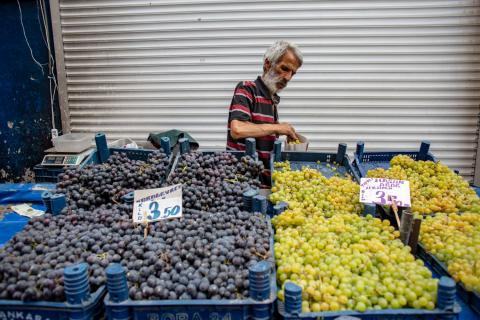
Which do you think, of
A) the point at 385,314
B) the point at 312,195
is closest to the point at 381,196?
the point at 312,195

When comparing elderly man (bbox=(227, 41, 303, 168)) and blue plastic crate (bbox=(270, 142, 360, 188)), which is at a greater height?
elderly man (bbox=(227, 41, 303, 168))

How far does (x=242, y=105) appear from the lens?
119 inches

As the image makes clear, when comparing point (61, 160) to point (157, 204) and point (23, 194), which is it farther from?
point (157, 204)

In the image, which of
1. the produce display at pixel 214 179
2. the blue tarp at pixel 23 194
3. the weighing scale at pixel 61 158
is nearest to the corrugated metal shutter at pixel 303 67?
the weighing scale at pixel 61 158

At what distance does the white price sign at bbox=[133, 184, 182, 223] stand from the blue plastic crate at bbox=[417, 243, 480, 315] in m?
1.28

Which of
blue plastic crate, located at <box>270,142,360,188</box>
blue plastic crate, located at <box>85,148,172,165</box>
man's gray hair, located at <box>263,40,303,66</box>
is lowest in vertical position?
blue plastic crate, located at <box>270,142,360,188</box>

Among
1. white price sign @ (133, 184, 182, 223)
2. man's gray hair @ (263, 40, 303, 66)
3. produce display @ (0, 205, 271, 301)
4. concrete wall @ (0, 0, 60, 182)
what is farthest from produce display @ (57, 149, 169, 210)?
concrete wall @ (0, 0, 60, 182)

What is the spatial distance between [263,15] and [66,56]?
2760mm

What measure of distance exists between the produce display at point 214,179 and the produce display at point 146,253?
0.41ft

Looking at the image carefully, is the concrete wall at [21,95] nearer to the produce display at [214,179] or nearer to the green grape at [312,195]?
the produce display at [214,179]

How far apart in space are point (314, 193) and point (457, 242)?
2.72 ft

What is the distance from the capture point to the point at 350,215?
2.04 metres

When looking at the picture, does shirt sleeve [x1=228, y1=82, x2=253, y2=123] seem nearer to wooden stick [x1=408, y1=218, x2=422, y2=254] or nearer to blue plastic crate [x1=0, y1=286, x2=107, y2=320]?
wooden stick [x1=408, y1=218, x2=422, y2=254]

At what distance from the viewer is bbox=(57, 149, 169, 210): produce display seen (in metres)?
2.29
